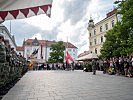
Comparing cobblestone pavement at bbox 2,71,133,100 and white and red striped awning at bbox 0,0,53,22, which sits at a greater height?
white and red striped awning at bbox 0,0,53,22

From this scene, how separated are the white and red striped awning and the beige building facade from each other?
116 feet

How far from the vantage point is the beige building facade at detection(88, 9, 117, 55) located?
1404 inches

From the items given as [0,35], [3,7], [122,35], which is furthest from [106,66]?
[3,7]

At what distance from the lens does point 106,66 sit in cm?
1495

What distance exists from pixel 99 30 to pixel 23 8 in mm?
41258

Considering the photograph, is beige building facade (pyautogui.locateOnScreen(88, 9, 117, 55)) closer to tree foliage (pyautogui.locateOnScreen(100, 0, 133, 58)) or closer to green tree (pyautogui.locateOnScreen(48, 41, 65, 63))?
green tree (pyautogui.locateOnScreen(48, 41, 65, 63))

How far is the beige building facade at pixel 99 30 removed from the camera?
35650 mm

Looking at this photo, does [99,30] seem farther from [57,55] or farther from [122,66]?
[122,66]

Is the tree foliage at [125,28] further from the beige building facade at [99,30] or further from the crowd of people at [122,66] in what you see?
the beige building facade at [99,30]

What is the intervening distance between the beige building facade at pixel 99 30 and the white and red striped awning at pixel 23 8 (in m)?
35.3

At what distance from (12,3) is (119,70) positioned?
481 inches

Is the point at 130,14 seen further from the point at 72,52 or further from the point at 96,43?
the point at 72,52

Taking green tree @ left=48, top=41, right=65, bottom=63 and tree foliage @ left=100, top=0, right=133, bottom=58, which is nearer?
tree foliage @ left=100, top=0, right=133, bottom=58

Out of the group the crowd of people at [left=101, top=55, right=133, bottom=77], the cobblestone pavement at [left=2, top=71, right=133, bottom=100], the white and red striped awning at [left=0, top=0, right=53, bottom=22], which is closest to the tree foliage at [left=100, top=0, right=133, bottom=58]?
the crowd of people at [left=101, top=55, right=133, bottom=77]
